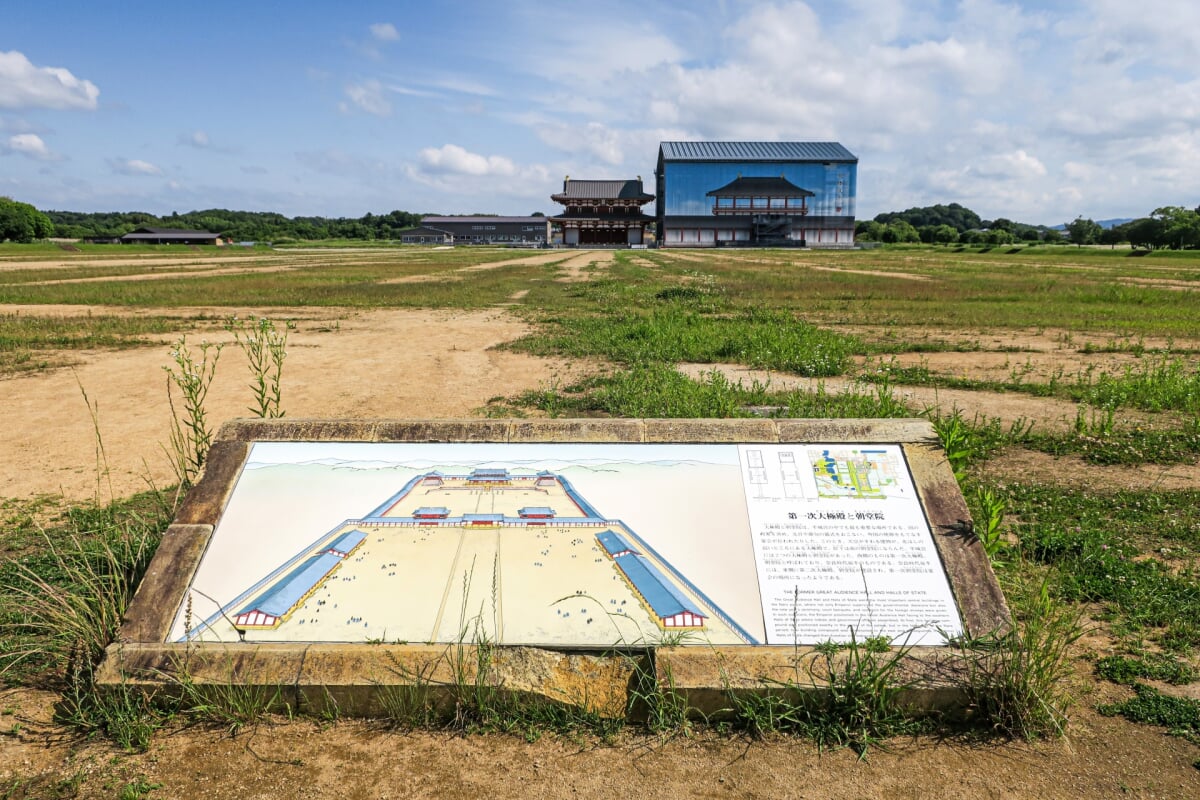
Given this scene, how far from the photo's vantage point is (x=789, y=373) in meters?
10.1

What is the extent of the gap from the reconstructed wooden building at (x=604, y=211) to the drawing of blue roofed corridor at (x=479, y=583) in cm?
8547

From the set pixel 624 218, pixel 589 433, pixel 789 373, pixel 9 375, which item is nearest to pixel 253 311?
pixel 9 375

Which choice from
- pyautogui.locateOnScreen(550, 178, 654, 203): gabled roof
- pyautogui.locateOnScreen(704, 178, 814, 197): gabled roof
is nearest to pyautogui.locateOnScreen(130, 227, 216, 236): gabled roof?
pyautogui.locateOnScreen(550, 178, 654, 203): gabled roof

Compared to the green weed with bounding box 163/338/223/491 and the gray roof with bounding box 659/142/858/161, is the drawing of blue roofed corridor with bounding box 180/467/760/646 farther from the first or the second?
the gray roof with bounding box 659/142/858/161

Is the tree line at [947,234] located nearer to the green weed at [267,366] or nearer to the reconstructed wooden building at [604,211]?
the reconstructed wooden building at [604,211]

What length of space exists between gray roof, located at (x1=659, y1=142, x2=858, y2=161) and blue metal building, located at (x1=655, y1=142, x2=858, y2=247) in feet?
0.72

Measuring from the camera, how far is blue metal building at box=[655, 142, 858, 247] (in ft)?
269

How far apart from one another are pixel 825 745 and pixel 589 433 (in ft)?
5.67

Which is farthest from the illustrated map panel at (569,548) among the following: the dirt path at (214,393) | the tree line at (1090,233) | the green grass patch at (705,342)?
the tree line at (1090,233)

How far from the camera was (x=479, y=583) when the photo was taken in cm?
312

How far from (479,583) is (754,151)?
292ft

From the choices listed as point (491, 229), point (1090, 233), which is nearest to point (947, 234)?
point (1090, 233)

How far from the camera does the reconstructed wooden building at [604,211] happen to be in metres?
86.9

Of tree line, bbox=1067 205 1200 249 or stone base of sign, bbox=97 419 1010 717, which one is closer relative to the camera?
stone base of sign, bbox=97 419 1010 717
